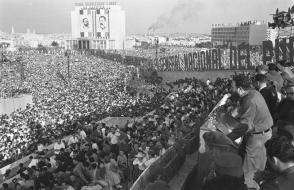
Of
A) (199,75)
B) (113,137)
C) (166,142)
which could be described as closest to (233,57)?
(199,75)

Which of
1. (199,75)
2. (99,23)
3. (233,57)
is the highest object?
(99,23)

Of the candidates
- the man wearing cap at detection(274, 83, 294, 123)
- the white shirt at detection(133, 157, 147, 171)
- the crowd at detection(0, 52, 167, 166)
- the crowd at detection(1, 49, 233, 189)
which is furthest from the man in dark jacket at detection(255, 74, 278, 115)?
the crowd at detection(0, 52, 167, 166)

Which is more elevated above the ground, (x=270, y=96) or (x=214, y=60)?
(x=270, y=96)

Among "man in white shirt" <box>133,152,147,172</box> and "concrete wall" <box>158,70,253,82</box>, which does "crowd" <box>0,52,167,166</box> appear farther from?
"man in white shirt" <box>133,152,147,172</box>

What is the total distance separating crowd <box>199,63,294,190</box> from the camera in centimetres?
260

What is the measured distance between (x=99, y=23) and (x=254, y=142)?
116m

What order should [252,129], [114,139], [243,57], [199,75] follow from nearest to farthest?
1. [252,129]
2. [114,139]
3. [243,57]
4. [199,75]

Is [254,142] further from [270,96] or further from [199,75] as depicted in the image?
[199,75]

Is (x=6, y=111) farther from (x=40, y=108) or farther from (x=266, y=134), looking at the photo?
(x=266, y=134)

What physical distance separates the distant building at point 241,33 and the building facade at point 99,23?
100 ft

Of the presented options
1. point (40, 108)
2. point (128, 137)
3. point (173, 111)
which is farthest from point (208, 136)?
point (40, 108)

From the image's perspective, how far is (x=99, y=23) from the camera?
117000mm

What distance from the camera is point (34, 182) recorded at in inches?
272

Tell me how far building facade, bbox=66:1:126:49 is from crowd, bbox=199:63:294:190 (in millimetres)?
110842
